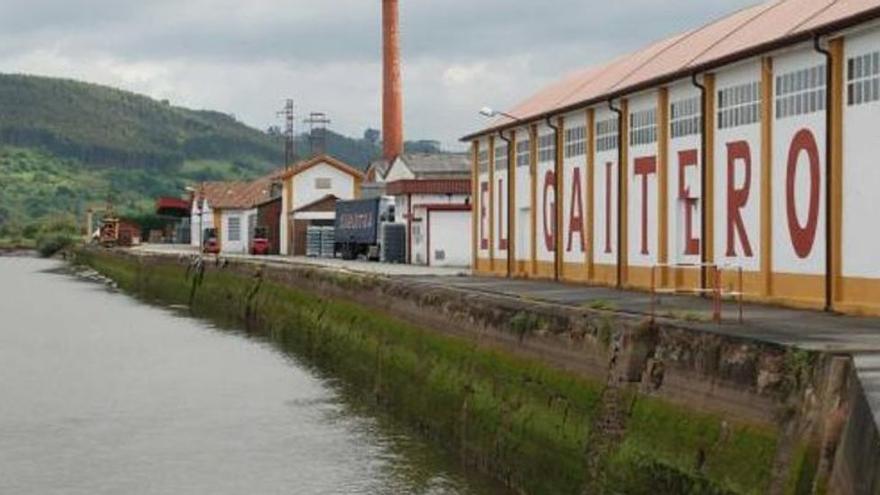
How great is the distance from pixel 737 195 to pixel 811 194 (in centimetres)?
332

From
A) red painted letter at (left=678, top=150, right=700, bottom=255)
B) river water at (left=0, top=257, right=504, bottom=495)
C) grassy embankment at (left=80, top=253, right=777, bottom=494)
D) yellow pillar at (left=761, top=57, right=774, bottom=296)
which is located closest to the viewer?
grassy embankment at (left=80, top=253, right=777, bottom=494)

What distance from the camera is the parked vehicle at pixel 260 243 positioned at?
9675 centimetres

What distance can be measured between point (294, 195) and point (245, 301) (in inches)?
1418

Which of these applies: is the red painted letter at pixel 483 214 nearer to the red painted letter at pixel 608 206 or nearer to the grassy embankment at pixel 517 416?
the grassy embankment at pixel 517 416

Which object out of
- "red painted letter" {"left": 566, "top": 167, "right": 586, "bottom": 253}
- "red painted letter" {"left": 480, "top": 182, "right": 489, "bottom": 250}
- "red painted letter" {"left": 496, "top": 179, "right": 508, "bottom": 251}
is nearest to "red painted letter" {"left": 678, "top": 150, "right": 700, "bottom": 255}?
"red painted letter" {"left": 566, "top": 167, "right": 586, "bottom": 253}

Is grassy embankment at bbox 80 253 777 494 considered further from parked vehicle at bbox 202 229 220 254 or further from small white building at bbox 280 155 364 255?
parked vehicle at bbox 202 229 220 254

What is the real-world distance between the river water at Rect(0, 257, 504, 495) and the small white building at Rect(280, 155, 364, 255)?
42.5 m

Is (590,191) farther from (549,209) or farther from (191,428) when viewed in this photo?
(191,428)

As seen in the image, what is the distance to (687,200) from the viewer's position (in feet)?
105

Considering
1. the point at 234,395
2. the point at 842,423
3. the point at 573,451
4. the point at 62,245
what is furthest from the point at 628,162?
the point at 62,245

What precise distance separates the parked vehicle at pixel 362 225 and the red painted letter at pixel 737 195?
42861mm

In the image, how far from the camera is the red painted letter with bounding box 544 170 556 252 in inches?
1633

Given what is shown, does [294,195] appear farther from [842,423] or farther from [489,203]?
[842,423]

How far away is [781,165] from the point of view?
27078 mm
